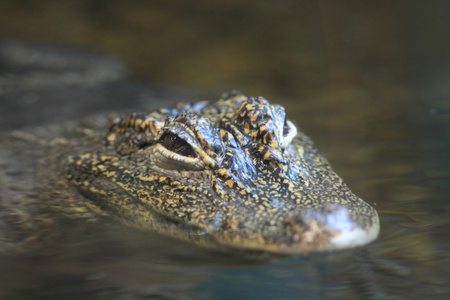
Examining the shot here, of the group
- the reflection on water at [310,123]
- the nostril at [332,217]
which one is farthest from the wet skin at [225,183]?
the reflection on water at [310,123]

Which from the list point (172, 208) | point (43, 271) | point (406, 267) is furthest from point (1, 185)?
point (406, 267)

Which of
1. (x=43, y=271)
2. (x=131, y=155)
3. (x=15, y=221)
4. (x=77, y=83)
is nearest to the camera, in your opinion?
(x=43, y=271)

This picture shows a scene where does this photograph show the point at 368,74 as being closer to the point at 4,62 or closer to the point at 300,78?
the point at 300,78

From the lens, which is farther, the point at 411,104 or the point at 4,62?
the point at 4,62

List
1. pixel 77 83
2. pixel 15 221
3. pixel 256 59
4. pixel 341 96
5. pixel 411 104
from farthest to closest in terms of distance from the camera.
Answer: pixel 256 59
pixel 77 83
pixel 341 96
pixel 411 104
pixel 15 221

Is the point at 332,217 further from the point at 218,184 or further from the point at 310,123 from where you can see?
the point at 310,123

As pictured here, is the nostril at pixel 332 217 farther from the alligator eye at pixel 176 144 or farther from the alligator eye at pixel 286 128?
the alligator eye at pixel 286 128
